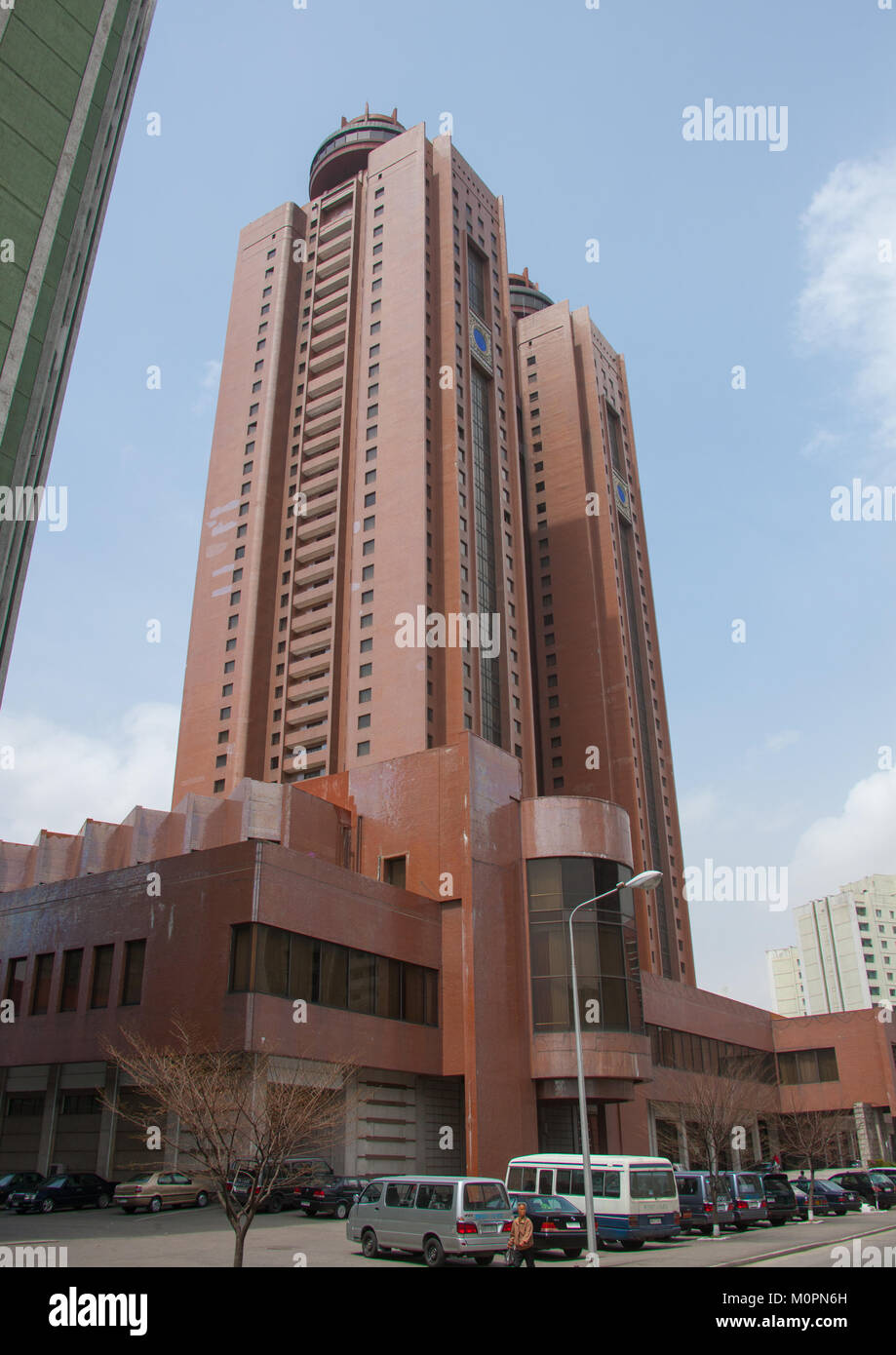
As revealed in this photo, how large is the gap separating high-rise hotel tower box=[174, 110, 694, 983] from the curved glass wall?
21.1m

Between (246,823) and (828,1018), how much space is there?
49.2 m

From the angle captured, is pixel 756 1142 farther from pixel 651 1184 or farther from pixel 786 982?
pixel 786 982

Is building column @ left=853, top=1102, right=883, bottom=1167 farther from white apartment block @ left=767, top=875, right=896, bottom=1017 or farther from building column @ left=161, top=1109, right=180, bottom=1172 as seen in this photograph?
white apartment block @ left=767, top=875, right=896, bottom=1017

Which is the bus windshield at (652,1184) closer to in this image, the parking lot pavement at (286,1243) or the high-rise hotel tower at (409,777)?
the parking lot pavement at (286,1243)

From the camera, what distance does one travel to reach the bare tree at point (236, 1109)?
18.6 meters

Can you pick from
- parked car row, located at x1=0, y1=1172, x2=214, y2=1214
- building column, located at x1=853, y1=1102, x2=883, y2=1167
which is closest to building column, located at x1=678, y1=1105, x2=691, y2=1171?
building column, located at x1=853, y1=1102, x2=883, y2=1167

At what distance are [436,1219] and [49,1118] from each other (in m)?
26.9

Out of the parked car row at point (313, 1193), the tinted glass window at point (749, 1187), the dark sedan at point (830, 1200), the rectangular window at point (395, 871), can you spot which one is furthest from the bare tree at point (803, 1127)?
the parked car row at point (313, 1193)

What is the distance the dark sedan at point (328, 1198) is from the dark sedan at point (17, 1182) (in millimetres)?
9596

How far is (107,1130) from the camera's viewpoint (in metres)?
40.5

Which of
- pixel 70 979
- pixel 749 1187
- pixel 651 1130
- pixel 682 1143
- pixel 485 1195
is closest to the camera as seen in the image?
pixel 485 1195

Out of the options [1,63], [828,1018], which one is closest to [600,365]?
[828,1018]

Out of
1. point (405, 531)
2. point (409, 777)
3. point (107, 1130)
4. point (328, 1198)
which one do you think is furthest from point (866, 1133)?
point (107, 1130)

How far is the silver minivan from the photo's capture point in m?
21.6
